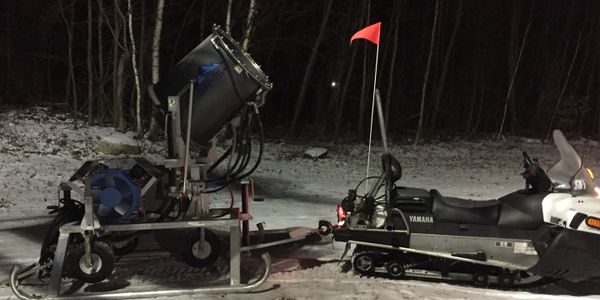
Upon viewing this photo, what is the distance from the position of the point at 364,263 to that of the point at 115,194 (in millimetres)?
2607

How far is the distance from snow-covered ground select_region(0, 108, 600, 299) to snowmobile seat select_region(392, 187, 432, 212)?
76 centimetres

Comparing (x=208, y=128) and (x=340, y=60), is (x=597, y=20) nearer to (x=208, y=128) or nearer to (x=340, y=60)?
(x=340, y=60)

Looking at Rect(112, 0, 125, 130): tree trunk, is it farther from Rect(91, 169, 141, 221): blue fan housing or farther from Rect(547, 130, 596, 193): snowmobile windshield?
Rect(547, 130, 596, 193): snowmobile windshield

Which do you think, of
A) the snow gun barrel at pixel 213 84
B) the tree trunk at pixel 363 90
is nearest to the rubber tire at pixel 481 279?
the snow gun barrel at pixel 213 84

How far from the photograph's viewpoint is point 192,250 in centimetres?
560

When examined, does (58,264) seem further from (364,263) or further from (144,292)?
(364,263)

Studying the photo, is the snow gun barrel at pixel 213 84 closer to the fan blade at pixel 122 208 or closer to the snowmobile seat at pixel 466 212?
the fan blade at pixel 122 208

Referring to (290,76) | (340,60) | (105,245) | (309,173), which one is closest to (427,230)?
(105,245)

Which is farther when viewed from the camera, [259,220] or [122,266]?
[259,220]

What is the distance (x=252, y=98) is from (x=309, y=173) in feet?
25.3

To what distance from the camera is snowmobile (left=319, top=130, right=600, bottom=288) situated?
484 cm

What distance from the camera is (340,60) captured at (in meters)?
20.8

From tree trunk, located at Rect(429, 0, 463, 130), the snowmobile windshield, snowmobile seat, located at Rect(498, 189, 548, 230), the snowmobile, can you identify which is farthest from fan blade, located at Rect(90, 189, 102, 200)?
tree trunk, located at Rect(429, 0, 463, 130)

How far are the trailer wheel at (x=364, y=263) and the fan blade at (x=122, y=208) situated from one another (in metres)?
2.39
